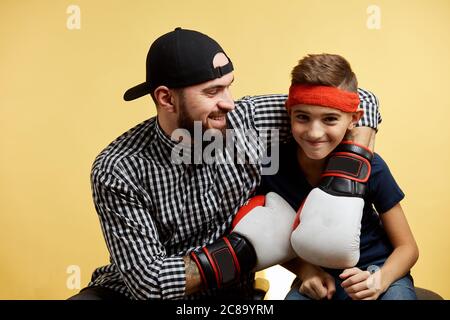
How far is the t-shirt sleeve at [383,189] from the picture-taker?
171cm

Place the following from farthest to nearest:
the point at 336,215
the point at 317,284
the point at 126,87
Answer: the point at 126,87 < the point at 317,284 < the point at 336,215

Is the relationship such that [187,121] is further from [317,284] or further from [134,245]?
[317,284]

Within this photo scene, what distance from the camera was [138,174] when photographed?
5.60 ft

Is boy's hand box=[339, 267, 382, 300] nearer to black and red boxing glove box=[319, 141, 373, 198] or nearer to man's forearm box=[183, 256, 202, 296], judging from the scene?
black and red boxing glove box=[319, 141, 373, 198]

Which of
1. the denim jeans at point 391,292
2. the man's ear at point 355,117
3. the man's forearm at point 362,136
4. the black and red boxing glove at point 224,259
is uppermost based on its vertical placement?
the man's ear at point 355,117

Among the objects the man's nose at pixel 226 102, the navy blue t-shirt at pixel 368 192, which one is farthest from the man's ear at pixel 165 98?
the navy blue t-shirt at pixel 368 192

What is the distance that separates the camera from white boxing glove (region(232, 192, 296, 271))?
1.71 m

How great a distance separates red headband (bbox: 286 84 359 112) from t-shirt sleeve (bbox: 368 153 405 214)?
0.58 feet

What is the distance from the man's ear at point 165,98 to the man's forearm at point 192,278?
394mm

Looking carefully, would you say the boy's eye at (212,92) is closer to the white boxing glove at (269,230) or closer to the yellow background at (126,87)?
the white boxing glove at (269,230)

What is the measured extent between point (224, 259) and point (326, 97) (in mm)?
471

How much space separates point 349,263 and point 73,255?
5.72 feet

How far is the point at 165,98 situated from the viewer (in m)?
1.73

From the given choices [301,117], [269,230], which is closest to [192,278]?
[269,230]
